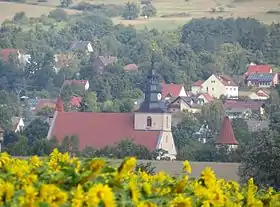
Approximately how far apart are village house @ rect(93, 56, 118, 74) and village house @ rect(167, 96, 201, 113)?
12304 mm

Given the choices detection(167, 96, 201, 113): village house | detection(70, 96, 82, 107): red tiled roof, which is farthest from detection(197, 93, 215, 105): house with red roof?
detection(70, 96, 82, 107): red tiled roof

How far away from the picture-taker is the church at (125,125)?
188 feet

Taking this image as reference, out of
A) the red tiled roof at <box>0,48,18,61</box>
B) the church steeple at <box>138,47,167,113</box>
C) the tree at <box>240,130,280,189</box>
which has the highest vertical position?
the tree at <box>240,130,280,189</box>

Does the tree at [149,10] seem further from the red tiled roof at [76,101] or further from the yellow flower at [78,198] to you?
the yellow flower at [78,198]

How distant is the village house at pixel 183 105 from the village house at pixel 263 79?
11.1 metres

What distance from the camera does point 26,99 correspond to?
87.6 m

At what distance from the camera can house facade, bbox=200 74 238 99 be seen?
9319 centimetres

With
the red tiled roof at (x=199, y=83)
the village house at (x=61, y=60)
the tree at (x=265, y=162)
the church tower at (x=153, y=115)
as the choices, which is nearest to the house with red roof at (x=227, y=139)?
the church tower at (x=153, y=115)

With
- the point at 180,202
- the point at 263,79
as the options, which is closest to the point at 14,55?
the point at 263,79

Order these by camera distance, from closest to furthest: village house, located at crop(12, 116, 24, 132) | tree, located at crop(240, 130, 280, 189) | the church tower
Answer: tree, located at crop(240, 130, 280, 189), the church tower, village house, located at crop(12, 116, 24, 132)

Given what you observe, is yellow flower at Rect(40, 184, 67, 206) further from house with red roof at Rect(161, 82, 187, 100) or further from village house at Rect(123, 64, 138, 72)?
village house at Rect(123, 64, 138, 72)

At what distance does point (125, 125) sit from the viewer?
58.8m

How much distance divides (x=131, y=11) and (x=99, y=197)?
122 m

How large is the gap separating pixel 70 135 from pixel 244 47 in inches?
2122
